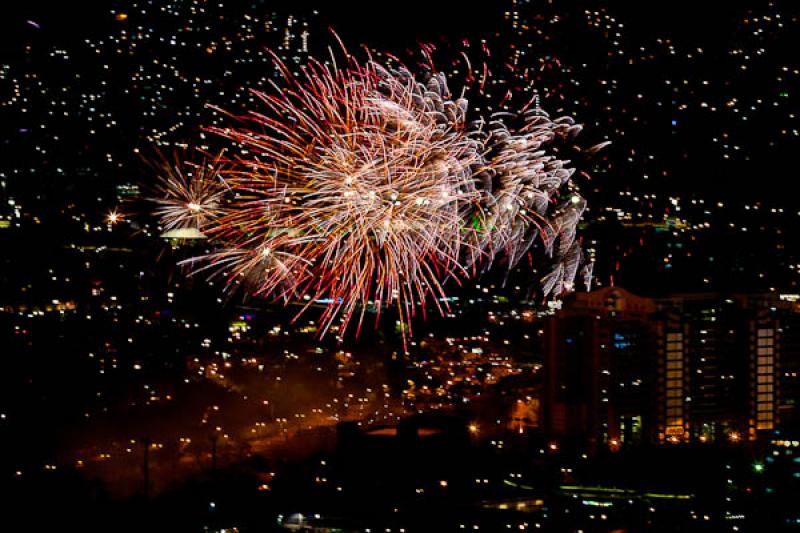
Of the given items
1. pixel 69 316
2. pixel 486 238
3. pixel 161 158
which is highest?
pixel 161 158

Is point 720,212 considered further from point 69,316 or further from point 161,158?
point 69,316

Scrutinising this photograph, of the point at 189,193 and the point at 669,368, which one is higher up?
the point at 189,193

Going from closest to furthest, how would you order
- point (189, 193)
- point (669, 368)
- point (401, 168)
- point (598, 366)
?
1. point (401, 168)
2. point (598, 366)
3. point (669, 368)
4. point (189, 193)

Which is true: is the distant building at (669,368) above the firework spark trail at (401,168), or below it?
below

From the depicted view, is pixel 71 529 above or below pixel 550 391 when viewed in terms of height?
below

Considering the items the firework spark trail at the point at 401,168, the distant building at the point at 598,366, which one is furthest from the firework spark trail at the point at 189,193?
the distant building at the point at 598,366

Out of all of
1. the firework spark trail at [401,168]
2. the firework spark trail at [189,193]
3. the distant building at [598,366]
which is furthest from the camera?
the firework spark trail at [189,193]

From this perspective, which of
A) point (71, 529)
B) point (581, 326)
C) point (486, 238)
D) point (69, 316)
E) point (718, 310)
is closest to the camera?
point (71, 529)

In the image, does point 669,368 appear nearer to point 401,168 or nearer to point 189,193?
point 401,168

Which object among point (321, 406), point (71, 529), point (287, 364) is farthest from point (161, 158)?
point (71, 529)

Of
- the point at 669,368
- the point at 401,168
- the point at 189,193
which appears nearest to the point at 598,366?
the point at 669,368

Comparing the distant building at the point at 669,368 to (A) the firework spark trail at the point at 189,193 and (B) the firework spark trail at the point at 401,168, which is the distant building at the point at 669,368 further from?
(A) the firework spark trail at the point at 189,193
